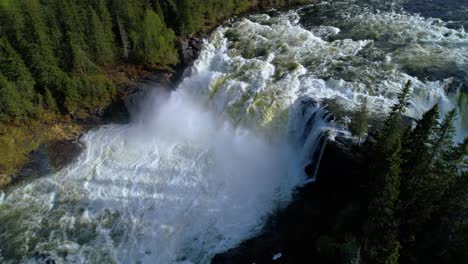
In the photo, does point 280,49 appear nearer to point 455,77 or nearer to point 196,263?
point 455,77

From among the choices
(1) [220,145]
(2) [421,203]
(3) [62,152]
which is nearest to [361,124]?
(2) [421,203]

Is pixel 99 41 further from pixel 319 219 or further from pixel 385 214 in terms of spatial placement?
pixel 385 214

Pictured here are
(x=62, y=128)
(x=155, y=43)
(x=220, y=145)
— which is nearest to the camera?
(x=220, y=145)

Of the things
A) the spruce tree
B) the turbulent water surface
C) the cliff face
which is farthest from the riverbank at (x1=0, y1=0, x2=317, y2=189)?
the cliff face

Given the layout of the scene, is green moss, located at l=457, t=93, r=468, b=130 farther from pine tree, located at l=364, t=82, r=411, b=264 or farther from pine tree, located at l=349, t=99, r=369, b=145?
pine tree, located at l=364, t=82, r=411, b=264

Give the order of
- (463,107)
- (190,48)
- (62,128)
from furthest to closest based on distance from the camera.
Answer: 1. (190,48)
2. (62,128)
3. (463,107)

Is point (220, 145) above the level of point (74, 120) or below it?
below
